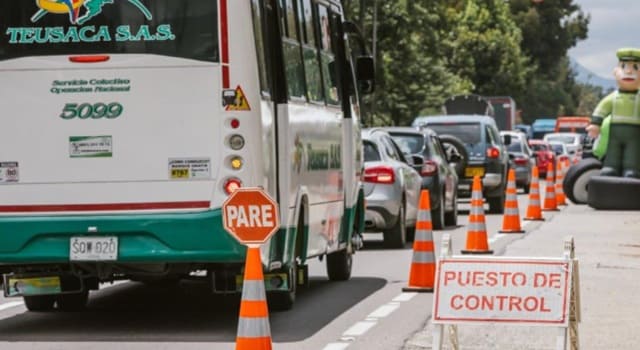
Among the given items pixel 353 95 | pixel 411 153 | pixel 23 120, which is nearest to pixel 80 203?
pixel 23 120

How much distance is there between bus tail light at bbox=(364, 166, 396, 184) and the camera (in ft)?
72.6

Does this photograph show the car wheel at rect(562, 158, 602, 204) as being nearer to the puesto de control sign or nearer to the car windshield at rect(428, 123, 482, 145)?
the car windshield at rect(428, 123, 482, 145)

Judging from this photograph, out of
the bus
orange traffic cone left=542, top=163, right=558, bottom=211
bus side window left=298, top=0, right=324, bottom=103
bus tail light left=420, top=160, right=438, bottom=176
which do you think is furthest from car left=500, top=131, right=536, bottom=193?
the bus

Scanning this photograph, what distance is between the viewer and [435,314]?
31.3 feet

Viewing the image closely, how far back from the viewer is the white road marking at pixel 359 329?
1261cm

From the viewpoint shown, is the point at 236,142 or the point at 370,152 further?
the point at 370,152

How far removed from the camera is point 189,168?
12484 mm

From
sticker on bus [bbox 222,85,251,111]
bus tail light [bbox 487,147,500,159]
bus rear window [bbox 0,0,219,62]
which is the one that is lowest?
bus tail light [bbox 487,147,500,159]

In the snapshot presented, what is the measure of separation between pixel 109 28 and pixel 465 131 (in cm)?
2174

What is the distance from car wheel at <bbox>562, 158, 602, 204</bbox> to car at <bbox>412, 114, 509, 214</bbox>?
3558mm

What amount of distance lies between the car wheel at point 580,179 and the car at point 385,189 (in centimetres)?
1471

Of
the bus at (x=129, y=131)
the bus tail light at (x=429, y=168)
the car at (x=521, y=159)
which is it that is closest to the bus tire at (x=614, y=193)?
the car at (x=521, y=159)

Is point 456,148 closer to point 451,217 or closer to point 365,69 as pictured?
point 451,217

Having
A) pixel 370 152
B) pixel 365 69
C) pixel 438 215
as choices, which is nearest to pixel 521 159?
pixel 438 215
